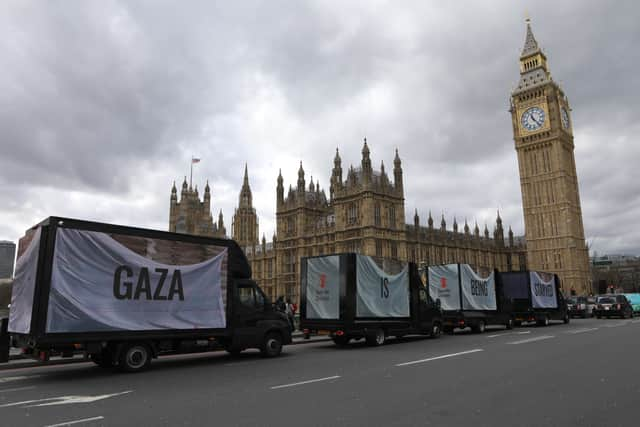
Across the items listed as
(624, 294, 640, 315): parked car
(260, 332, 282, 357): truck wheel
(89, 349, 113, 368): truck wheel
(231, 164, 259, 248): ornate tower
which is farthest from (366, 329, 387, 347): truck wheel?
(231, 164, 259, 248): ornate tower

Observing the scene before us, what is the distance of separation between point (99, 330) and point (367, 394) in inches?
259

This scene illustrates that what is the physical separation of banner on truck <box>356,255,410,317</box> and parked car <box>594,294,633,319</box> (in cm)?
2358

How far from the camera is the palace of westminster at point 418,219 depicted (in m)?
52.5

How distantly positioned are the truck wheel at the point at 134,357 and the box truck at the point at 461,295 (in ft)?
48.4

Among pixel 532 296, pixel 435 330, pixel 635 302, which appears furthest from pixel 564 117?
pixel 435 330

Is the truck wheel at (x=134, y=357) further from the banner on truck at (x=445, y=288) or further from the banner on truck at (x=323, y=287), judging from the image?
the banner on truck at (x=445, y=288)

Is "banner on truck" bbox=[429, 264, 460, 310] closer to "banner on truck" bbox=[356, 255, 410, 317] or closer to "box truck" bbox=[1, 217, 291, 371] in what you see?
"banner on truck" bbox=[356, 255, 410, 317]

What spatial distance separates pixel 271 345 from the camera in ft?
45.9

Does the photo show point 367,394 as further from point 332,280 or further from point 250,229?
point 250,229

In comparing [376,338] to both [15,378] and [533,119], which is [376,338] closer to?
[15,378]

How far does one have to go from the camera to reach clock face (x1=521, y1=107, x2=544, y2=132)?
75706mm

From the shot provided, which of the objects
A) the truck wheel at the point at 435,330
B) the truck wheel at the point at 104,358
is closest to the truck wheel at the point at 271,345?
the truck wheel at the point at 104,358

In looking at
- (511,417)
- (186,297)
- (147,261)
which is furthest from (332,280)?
(511,417)

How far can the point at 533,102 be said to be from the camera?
77.0 metres
